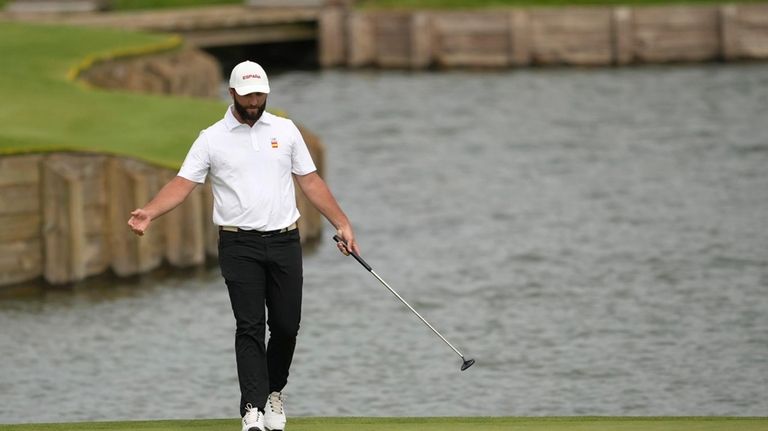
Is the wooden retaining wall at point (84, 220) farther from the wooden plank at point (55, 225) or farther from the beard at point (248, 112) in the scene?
the beard at point (248, 112)

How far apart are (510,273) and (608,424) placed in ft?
43.5

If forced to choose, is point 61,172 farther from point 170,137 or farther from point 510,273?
point 510,273

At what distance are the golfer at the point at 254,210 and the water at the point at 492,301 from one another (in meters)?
5.47

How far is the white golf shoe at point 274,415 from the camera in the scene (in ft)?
40.8

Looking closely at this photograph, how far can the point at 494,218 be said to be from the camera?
30.3 metres

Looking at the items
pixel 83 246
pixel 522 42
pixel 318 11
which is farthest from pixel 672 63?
pixel 83 246

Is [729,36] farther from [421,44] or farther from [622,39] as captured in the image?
[421,44]

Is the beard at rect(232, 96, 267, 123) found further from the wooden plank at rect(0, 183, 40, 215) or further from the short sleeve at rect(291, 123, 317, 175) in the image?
the wooden plank at rect(0, 183, 40, 215)

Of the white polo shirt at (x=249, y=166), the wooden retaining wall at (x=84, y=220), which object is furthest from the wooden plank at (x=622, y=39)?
the white polo shirt at (x=249, y=166)

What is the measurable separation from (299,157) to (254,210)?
461 millimetres

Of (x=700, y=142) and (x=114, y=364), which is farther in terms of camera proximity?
(x=700, y=142)

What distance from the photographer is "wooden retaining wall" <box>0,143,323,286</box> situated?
76.0 ft

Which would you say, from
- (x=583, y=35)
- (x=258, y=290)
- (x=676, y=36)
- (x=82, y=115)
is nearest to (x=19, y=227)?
(x=82, y=115)

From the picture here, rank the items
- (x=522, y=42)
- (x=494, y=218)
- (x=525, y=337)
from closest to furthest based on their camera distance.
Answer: (x=525, y=337)
(x=494, y=218)
(x=522, y=42)
